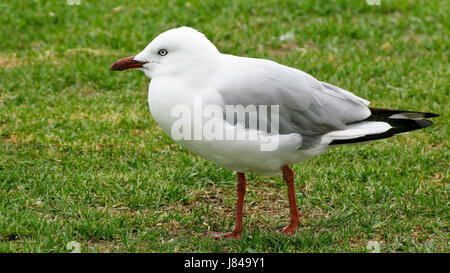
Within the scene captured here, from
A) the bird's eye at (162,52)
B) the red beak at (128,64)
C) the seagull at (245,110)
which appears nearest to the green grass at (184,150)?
the seagull at (245,110)

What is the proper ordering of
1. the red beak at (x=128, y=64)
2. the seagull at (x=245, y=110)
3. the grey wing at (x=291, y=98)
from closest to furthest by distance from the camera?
the seagull at (x=245, y=110), the grey wing at (x=291, y=98), the red beak at (x=128, y=64)

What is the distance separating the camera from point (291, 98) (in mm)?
3896

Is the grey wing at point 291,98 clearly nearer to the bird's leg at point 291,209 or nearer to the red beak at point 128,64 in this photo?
the bird's leg at point 291,209

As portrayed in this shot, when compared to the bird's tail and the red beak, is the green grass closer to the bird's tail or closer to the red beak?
the bird's tail

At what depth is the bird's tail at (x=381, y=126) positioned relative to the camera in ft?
12.8

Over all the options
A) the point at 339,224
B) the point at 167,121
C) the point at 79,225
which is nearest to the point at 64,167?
the point at 79,225

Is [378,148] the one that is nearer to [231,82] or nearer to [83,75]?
[231,82]

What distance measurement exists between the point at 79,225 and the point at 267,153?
4.50 ft

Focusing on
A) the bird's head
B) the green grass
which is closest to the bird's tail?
the green grass

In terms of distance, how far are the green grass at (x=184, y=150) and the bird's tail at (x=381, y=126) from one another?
2.20 ft

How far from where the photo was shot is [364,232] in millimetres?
4203

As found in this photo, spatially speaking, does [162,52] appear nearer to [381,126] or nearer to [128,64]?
[128,64]

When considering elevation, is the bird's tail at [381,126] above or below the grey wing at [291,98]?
below

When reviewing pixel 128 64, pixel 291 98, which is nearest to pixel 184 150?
pixel 128 64
